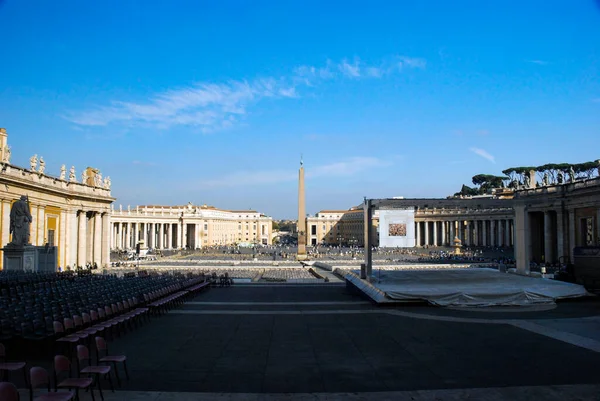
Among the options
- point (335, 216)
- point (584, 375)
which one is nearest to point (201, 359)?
point (584, 375)

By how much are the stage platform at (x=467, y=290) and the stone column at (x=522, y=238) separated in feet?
6.03

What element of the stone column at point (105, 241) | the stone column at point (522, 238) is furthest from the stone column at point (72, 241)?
the stone column at point (522, 238)

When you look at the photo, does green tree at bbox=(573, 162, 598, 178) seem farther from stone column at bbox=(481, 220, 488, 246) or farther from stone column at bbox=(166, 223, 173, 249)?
stone column at bbox=(166, 223, 173, 249)

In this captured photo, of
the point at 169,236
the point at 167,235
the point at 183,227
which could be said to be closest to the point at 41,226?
the point at 169,236

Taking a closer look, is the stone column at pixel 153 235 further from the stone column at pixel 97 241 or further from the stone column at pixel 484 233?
the stone column at pixel 484 233

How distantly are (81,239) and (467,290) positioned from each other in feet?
131

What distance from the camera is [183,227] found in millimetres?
132500

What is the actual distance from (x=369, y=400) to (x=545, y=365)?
4974 mm

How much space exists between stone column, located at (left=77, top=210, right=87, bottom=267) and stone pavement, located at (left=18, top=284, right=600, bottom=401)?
32.8 metres

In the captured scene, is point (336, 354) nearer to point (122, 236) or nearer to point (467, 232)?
point (122, 236)

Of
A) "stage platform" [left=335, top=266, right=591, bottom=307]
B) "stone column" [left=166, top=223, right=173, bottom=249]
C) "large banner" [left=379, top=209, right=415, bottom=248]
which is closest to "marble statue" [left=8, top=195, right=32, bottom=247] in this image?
"stage platform" [left=335, top=266, right=591, bottom=307]

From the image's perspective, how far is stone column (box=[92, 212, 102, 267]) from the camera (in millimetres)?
50938

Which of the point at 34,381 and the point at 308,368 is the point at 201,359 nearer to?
the point at 308,368

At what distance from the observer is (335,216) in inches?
7579
